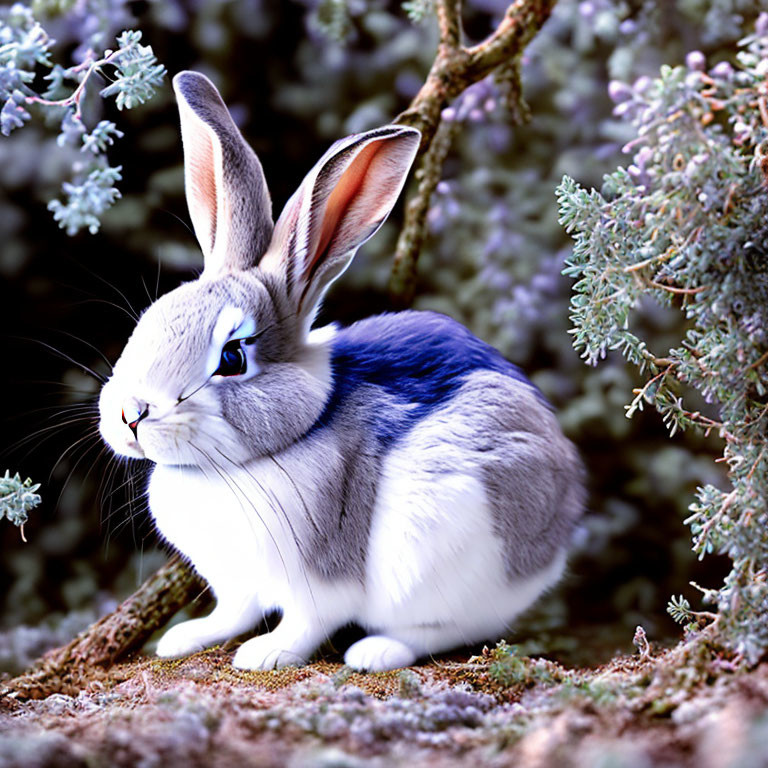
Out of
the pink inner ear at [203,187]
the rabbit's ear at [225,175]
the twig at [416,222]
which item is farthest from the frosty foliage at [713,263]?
the twig at [416,222]

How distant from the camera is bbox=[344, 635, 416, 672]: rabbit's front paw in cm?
162

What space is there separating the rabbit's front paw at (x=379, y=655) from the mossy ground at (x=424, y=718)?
33 mm

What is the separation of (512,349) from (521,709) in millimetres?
1329

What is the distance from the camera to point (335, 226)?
64.4 inches

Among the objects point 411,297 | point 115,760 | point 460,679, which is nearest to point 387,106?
point 411,297

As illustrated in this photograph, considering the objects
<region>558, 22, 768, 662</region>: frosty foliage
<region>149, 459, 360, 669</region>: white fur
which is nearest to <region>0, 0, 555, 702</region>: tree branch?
<region>149, 459, 360, 669</region>: white fur

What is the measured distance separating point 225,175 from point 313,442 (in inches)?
19.2

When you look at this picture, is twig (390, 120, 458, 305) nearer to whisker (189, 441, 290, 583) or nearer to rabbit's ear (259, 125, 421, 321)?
rabbit's ear (259, 125, 421, 321)

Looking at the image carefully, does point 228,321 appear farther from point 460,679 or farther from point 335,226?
point 460,679

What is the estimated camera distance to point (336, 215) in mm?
1632

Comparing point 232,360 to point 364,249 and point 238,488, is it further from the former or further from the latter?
point 364,249

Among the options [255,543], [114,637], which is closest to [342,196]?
[255,543]

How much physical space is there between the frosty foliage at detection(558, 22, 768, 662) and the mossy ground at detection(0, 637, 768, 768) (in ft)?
0.49

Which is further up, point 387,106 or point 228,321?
point 387,106
